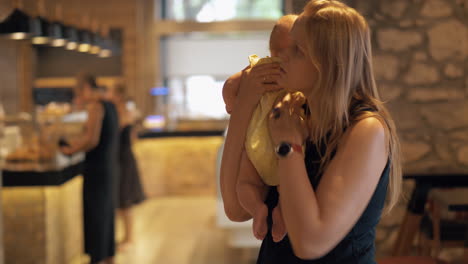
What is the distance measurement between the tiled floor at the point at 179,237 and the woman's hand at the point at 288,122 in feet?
13.0

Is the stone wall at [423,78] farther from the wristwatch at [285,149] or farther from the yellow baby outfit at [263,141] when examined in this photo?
the wristwatch at [285,149]

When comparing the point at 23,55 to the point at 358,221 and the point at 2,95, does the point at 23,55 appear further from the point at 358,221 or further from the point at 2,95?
the point at 358,221

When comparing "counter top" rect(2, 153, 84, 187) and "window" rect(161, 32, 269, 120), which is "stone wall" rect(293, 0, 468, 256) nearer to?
"counter top" rect(2, 153, 84, 187)

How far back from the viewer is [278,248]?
1.30 m

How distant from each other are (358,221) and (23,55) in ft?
35.4

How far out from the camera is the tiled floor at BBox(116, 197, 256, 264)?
5156mm

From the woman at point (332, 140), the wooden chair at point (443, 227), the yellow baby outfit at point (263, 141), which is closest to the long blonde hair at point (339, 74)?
the woman at point (332, 140)

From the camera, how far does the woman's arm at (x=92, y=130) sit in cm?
439

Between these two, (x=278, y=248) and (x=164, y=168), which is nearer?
(x=278, y=248)

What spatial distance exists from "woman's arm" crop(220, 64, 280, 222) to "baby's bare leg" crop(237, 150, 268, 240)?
3 centimetres

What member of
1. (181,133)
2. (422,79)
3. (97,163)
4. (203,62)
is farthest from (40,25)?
(203,62)

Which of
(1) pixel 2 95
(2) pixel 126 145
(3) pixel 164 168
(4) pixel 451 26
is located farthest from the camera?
(1) pixel 2 95

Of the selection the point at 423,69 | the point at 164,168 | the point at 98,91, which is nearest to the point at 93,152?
the point at 98,91

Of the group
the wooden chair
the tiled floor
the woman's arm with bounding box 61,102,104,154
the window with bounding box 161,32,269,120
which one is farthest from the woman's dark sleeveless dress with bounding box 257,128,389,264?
the window with bounding box 161,32,269,120
